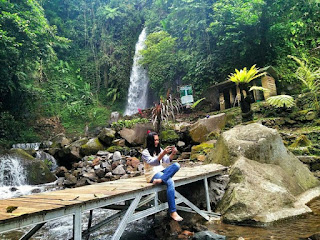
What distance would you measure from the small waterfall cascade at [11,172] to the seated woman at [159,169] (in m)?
7.77

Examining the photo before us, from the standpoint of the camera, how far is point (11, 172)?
880 cm

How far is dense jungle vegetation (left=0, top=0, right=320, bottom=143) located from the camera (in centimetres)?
1223

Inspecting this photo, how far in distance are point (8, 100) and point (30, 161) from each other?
9370mm

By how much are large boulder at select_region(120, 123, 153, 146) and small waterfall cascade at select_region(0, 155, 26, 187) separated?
4617mm

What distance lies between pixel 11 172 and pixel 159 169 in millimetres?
8235

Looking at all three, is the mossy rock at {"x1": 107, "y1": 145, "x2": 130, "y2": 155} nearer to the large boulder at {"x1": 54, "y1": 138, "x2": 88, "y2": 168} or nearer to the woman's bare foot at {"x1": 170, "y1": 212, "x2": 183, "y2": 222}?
the large boulder at {"x1": 54, "y1": 138, "x2": 88, "y2": 168}

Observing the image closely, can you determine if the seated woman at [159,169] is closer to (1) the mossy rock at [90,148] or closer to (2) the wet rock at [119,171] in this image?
(2) the wet rock at [119,171]

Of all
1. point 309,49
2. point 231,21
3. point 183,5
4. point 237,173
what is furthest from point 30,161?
point 309,49

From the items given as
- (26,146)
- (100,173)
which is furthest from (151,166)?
(26,146)

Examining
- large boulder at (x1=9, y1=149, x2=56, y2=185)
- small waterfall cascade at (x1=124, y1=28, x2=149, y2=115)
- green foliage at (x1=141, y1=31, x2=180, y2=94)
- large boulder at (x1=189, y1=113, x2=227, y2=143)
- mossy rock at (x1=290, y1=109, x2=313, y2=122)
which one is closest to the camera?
mossy rock at (x1=290, y1=109, x2=313, y2=122)

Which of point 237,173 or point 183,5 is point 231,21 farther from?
point 237,173

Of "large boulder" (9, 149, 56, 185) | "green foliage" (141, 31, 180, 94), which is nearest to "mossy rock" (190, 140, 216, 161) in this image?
"large boulder" (9, 149, 56, 185)

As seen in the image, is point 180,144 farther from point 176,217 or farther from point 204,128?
point 176,217

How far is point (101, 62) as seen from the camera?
24406 mm
